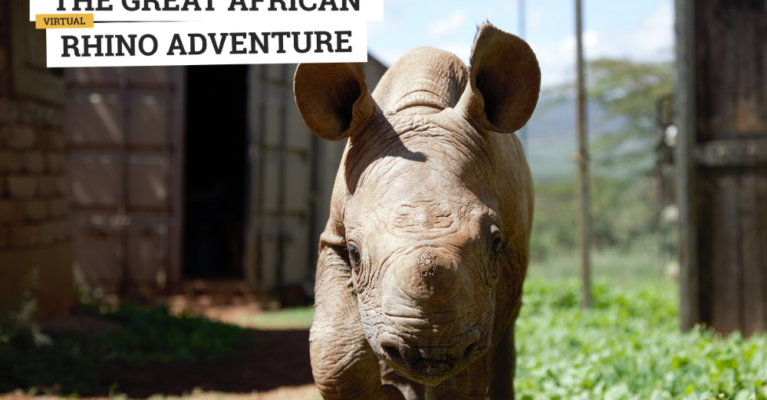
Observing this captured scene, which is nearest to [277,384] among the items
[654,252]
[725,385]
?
[725,385]

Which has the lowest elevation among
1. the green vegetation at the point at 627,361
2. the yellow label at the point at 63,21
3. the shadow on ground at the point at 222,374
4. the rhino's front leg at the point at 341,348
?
the shadow on ground at the point at 222,374

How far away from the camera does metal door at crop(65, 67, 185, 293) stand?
10664 millimetres

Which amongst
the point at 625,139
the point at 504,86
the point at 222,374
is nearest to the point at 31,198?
the point at 222,374

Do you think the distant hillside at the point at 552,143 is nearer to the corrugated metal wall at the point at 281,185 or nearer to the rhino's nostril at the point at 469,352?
the corrugated metal wall at the point at 281,185

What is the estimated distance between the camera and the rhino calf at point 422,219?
8.32 feet

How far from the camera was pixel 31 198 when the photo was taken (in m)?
7.02

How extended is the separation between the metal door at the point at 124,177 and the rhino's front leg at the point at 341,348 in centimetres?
787

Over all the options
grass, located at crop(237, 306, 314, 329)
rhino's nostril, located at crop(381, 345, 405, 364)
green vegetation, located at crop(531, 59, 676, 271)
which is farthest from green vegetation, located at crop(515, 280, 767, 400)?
green vegetation, located at crop(531, 59, 676, 271)

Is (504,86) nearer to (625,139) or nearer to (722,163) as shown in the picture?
(722,163)

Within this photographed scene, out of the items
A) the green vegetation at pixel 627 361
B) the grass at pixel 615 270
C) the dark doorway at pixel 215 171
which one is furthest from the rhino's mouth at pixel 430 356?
the grass at pixel 615 270

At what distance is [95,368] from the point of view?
6.16 m

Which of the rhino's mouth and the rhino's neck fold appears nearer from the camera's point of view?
the rhino's mouth

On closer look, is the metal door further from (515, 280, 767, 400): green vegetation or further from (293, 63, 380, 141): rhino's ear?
(293, 63, 380, 141): rhino's ear

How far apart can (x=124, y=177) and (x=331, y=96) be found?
833 cm
